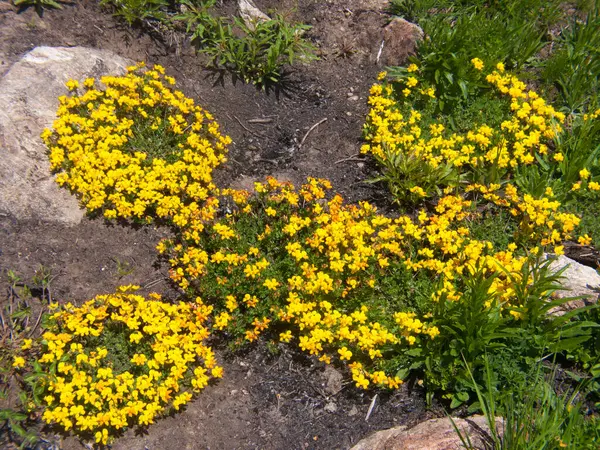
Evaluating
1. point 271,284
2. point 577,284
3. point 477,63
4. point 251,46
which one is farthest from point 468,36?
point 271,284

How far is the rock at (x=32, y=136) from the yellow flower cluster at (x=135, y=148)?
0.42 feet

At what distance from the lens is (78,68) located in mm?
5398

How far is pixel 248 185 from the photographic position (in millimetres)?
5641

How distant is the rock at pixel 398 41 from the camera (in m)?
6.74

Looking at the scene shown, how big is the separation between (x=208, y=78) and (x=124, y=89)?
1.11 meters

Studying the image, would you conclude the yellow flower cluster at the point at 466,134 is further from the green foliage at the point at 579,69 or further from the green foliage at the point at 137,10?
the green foliage at the point at 137,10

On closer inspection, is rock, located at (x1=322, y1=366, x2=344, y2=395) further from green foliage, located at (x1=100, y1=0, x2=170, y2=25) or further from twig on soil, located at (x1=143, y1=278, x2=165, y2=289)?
green foliage, located at (x1=100, y1=0, x2=170, y2=25)

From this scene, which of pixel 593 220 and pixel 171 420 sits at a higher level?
pixel 593 220

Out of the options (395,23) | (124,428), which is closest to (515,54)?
(395,23)

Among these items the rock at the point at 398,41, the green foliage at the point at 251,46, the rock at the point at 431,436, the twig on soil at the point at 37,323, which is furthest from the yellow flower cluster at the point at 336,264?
the rock at the point at 398,41

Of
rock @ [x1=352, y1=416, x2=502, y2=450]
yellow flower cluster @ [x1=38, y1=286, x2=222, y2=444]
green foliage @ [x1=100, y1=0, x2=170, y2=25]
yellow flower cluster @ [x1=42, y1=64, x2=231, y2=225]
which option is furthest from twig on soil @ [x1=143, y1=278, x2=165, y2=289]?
green foliage @ [x1=100, y1=0, x2=170, y2=25]

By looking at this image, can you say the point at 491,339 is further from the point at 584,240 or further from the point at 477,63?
the point at 477,63

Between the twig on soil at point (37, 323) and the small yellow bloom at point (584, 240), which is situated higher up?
the small yellow bloom at point (584, 240)

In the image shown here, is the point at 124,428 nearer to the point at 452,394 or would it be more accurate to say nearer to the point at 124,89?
the point at 452,394
